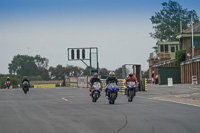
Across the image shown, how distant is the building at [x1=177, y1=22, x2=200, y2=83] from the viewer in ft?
177

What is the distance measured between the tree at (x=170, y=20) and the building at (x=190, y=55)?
4253 cm

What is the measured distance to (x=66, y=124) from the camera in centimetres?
1172

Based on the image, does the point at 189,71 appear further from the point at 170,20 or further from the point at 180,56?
the point at 170,20

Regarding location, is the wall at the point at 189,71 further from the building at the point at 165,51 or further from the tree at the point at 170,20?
the tree at the point at 170,20

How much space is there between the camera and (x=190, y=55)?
57719 mm

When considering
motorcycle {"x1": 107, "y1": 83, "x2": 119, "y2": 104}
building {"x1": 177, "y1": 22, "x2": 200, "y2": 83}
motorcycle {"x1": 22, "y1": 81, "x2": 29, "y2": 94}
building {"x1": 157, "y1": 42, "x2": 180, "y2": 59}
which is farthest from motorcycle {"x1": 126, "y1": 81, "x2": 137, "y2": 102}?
building {"x1": 157, "y1": 42, "x2": 180, "y2": 59}

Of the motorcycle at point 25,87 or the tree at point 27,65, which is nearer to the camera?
the motorcycle at point 25,87

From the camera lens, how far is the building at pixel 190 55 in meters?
54.0

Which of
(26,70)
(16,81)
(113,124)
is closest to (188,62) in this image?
(113,124)

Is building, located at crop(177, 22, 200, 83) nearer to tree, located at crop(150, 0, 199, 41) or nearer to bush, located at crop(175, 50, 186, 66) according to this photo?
bush, located at crop(175, 50, 186, 66)

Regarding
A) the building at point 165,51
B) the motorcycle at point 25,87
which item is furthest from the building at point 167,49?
the motorcycle at point 25,87

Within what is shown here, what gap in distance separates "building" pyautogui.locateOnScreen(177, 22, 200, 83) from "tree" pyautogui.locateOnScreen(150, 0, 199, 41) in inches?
1674

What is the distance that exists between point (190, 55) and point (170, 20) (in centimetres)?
5294

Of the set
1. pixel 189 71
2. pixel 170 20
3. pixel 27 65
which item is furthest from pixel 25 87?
pixel 27 65
